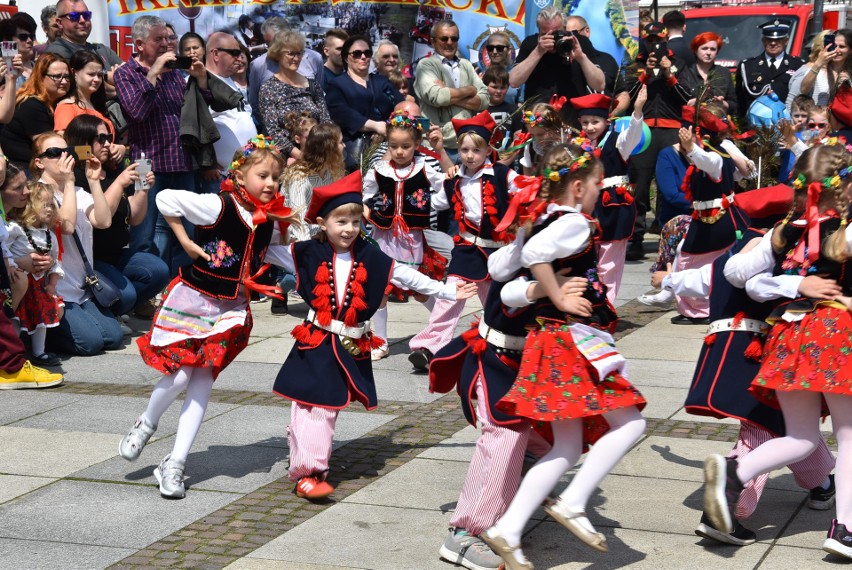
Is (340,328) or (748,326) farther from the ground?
(748,326)

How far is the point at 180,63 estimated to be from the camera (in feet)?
32.1

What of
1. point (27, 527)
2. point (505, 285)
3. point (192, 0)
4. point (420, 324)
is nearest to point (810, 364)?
point (505, 285)

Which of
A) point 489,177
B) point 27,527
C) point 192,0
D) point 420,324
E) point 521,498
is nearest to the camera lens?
point 521,498

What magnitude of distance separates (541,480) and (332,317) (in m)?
1.62

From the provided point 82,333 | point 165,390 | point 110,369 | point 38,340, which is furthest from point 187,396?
point 82,333

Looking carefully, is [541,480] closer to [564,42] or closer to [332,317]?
[332,317]

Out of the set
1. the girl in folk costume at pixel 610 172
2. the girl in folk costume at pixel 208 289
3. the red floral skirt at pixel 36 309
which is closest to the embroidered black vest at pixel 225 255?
the girl in folk costume at pixel 208 289

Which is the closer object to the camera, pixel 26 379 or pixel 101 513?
pixel 101 513

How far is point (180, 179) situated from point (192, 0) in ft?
9.02

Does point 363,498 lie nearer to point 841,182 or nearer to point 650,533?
point 650,533

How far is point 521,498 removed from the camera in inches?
175

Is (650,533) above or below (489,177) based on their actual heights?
below

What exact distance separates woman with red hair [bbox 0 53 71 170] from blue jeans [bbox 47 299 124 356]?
4.82 ft

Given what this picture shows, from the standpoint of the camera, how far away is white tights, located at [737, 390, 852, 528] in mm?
4711
